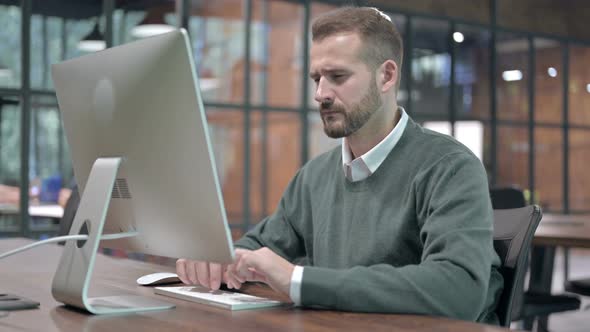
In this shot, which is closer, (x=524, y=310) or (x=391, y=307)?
(x=391, y=307)

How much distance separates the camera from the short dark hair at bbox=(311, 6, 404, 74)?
1.73 m

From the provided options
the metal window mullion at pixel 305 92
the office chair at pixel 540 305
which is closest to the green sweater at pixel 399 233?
the office chair at pixel 540 305

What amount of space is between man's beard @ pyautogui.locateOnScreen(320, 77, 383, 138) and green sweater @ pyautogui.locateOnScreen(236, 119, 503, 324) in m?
0.11

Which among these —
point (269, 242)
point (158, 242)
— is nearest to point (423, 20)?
point (269, 242)

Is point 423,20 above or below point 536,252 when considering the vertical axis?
above

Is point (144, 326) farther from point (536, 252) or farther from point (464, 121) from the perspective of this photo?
point (464, 121)

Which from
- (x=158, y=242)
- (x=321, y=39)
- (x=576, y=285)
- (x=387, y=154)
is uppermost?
(x=321, y=39)

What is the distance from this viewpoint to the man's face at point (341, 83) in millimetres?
1698

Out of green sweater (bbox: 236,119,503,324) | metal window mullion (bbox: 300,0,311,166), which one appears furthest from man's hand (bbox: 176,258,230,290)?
metal window mullion (bbox: 300,0,311,166)

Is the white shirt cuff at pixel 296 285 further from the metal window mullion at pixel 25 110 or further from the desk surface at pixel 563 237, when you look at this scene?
the metal window mullion at pixel 25 110

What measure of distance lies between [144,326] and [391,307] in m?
0.43

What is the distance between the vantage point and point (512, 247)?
5.56ft

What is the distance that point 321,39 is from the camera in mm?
1745

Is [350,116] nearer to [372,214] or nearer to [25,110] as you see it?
[372,214]
